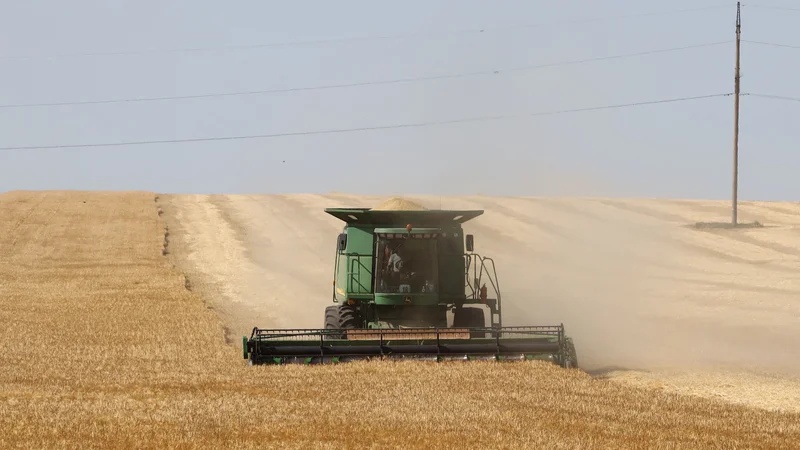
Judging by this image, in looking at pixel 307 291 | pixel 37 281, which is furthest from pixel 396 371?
pixel 37 281

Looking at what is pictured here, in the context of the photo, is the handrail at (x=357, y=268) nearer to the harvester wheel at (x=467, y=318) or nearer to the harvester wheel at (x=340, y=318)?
the harvester wheel at (x=340, y=318)

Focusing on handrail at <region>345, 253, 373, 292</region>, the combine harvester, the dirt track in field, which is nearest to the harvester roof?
the combine harvester

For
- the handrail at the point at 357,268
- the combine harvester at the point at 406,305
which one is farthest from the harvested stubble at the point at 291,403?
the handrail at the point at 357,268

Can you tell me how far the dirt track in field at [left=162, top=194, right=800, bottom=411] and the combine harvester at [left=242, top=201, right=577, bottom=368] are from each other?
6.79ft

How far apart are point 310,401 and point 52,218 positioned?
130 feet

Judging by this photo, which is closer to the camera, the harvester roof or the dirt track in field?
Answer: the harvester roof

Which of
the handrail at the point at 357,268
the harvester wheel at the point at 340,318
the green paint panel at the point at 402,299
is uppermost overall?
the handrail at the point at 357,268

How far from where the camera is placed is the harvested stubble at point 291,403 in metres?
11.6

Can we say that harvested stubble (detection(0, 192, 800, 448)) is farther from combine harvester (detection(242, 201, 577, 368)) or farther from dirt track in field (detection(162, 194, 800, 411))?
dirt track in field (detection(162, 194, 800, 411))

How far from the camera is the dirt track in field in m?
21.1

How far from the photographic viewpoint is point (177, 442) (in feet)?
36.6

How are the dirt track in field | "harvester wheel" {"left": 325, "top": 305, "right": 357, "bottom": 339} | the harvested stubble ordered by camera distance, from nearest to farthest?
the harvested stubble < "harvester wheel" {"left": 325, "top": 305, "right": 357, "bottom": 339} < the dirt track in field

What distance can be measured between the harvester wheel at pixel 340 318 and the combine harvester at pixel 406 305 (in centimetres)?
2

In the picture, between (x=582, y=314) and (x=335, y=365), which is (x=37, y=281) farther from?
(x=335, y=365)
